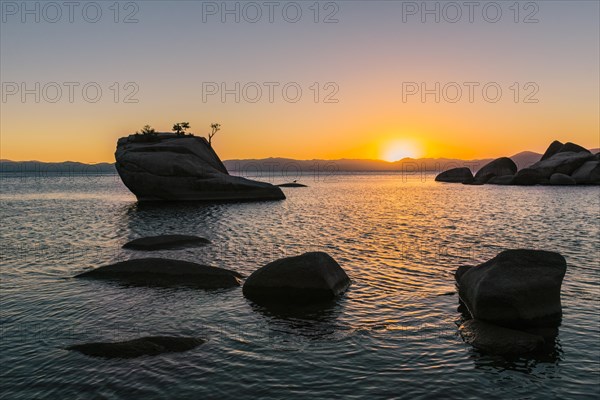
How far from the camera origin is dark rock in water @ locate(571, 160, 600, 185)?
103 m

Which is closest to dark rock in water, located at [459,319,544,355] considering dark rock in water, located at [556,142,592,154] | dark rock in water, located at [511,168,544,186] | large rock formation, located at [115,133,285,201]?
large rock formation, located at [115,133,285,201]

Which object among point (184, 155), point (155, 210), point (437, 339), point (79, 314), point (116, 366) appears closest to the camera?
point (116, 366)

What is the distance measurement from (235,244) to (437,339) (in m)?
17.9

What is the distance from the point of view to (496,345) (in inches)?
449

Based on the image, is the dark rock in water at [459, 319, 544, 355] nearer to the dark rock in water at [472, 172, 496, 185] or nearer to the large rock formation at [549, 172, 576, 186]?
the large rock formation at [549, 172, 576, 186]

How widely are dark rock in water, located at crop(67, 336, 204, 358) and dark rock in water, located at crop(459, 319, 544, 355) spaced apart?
7244mm

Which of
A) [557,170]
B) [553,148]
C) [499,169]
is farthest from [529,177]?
[553,148]

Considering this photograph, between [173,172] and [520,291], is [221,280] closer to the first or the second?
[520,291]

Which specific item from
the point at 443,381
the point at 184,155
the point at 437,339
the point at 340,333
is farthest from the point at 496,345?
the point at 184,155

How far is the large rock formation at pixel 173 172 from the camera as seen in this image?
182 ft

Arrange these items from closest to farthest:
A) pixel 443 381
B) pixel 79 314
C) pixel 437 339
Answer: pixel 443 381 < pixel 437 339 < pixel 79 314

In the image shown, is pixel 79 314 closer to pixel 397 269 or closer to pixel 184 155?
pixel 397 269

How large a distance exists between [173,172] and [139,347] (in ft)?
152

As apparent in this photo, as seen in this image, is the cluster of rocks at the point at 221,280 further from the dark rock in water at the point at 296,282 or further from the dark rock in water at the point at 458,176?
the dark rock in water at the point at 458,176
